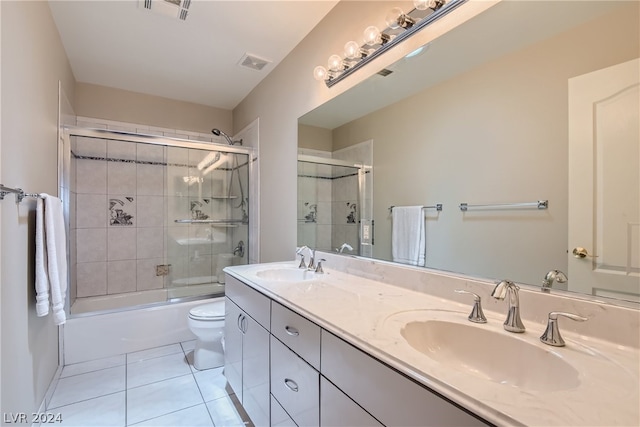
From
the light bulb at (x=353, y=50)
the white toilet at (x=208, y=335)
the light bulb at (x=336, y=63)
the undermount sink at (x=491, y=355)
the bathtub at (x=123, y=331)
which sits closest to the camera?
the undermount sink at (x=491, y=355)

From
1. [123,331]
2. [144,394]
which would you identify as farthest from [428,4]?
[123,331]

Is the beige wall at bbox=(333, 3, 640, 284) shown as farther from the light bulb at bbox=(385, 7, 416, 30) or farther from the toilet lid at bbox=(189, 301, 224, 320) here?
the toilet lid at bbox=(189, 301, 224, 320)

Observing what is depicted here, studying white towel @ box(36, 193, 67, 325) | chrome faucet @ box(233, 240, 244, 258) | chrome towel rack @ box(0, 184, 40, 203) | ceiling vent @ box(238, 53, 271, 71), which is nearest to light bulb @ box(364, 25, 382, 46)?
ceiling vent @ box(238, 53, 271, 71)

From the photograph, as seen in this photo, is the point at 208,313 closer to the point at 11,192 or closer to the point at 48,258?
the point at 48,258

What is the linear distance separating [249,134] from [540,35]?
102 inches

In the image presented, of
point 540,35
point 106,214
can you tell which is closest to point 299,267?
point 540,35

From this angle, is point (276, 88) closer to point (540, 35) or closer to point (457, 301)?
point (540, 35)

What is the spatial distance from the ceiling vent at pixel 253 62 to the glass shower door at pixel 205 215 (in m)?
0.87

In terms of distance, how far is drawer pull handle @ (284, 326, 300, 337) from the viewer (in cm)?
109

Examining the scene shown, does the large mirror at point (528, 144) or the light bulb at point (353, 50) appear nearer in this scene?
the large mirror at point (528, 144)

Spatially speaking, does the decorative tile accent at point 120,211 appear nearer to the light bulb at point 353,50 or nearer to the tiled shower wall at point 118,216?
the tiled shower wall at point 118,216

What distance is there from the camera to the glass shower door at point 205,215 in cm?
301

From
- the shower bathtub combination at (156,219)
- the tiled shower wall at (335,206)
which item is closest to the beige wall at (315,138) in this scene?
the tiled shower wall at (335,206)

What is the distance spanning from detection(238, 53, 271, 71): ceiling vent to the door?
2172mm
